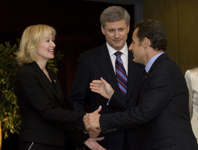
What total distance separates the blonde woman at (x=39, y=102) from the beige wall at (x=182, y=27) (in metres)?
2.79

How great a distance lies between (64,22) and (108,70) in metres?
4.46

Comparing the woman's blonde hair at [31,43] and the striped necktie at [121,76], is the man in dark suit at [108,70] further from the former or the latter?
the woman's blonde hair at [31,43]

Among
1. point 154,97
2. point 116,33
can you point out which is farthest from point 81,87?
point 154,97

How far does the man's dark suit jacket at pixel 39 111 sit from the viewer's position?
8.55ft

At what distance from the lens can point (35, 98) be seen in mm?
2641

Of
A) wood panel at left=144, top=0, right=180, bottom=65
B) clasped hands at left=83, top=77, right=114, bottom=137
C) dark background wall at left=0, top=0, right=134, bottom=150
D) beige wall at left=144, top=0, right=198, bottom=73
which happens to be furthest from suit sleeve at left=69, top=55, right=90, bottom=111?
dark background wall at left=0, top=0, right=134, bottom=150

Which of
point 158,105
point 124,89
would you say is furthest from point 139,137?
point 158,105

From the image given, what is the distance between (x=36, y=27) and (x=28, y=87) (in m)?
0.57

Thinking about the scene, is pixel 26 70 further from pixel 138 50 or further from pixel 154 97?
pixel 154 97

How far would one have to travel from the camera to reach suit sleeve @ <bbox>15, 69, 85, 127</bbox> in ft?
8.67

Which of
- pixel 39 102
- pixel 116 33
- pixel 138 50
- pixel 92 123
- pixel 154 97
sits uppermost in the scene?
pixel 116 33

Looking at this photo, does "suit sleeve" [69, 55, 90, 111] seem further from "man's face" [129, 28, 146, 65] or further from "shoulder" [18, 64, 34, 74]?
"man's face" [129, 28, 146, 65]

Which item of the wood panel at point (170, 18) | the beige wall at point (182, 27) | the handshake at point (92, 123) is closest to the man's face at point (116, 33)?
the handshake at point (92, 123)

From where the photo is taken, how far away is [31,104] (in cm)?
265
